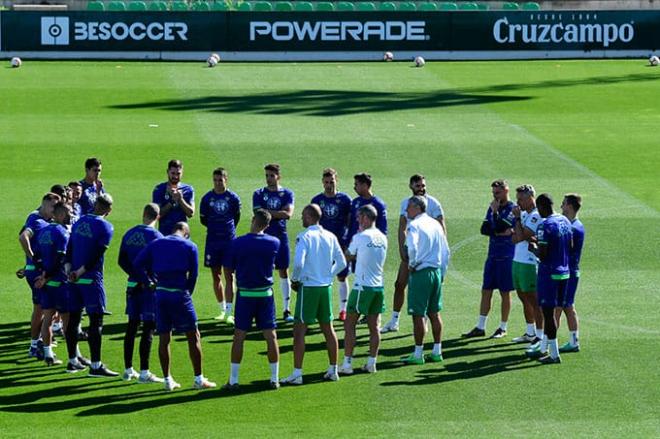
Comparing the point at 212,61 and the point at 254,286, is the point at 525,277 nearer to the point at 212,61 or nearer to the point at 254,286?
the point at 254,286

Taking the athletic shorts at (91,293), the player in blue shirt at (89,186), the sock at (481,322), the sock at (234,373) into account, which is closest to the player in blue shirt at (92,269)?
the athletic shorts at (91,293)

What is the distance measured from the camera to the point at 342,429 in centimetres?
1404

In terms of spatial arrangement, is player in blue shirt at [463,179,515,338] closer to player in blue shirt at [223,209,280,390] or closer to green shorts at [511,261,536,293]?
green shorts at [511,261,536,293]

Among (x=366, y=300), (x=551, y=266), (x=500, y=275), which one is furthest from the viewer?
(x=500, y=275)

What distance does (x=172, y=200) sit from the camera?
62.0 feet

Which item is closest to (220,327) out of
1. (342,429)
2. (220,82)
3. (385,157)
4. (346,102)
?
(342,429)

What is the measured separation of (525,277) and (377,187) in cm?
1084

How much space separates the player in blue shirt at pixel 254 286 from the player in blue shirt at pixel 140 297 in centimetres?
99

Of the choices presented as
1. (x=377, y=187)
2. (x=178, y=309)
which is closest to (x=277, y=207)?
(x=178, y=309)

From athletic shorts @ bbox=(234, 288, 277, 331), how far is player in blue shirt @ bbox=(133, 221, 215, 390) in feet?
1.73

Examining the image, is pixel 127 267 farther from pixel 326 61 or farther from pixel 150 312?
pixel 326 61

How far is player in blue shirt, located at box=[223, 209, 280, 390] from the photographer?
15391mm

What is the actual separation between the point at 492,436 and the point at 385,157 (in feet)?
58.1

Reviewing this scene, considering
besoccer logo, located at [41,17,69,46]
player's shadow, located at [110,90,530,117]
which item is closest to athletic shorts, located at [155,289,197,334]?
player's shadow, located at [110,90,530,117]
